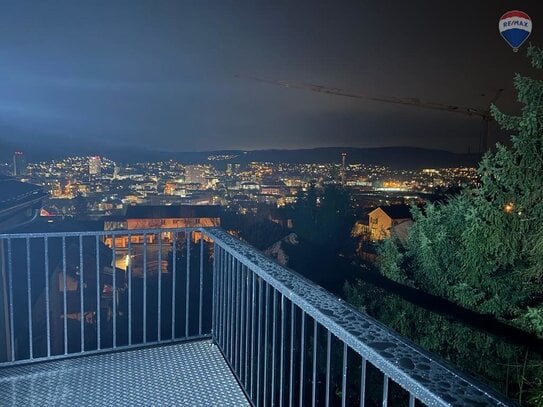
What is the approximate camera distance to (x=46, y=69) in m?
26.8

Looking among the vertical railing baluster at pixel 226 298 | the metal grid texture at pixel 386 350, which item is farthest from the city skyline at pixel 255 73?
the metal grid texture at pixel 386 350

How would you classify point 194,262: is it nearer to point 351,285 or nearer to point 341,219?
point 351,285

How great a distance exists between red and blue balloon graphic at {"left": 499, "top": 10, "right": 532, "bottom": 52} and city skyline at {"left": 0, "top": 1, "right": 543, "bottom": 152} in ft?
2.69

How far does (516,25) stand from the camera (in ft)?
57.1

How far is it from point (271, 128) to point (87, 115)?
24.2 metres

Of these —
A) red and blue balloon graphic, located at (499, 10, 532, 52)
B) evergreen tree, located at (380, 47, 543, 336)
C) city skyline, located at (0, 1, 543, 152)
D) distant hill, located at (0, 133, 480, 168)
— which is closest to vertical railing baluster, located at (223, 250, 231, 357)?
evergreen tree, located at (380, 47, 543, 336)

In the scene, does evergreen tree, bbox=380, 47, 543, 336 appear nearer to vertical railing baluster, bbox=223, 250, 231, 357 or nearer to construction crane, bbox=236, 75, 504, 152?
vertical railing baluster, bbox=223, 250, 231, 357

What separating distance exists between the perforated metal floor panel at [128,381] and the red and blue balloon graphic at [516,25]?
18665 millimetres

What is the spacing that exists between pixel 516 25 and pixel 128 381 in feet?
64.9

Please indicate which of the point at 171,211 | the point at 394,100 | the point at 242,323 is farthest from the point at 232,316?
the point at 394,100

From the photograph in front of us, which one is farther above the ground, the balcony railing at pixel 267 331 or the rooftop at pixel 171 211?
the balcony railing at pixel 267 331

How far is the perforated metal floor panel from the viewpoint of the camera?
2.67 meters

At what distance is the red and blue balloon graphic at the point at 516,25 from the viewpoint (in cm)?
1722

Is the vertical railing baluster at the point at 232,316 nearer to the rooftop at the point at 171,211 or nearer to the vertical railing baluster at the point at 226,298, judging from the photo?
the vertical railing baluster at the point at 226,298
